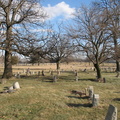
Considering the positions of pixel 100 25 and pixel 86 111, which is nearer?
pixel 86 111

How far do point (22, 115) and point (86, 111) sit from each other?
247 centimetres

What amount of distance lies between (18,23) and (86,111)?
12.0 metres

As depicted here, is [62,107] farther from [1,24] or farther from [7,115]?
[1,24]

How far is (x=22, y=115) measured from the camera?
5027 millimetres

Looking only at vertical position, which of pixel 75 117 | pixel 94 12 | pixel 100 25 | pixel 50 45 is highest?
pixel 94 12

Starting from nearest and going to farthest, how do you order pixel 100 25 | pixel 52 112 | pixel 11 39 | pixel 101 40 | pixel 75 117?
pixel 75 117 < pixel 52 112 < pixel 11 39 < pixel 100 25 < pixel 101 40

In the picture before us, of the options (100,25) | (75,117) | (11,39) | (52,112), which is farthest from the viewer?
(100,25)

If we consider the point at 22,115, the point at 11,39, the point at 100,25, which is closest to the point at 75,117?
the point at 22,115

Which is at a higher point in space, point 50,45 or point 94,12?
point 94,12

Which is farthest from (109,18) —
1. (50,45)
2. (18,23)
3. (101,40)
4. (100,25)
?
(18,23)

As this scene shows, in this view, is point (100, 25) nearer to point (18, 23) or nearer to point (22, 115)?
point (18, 23)

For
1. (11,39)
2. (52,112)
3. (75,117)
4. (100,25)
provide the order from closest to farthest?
(75,117) → (52,112) → (11,39) → (100,25)

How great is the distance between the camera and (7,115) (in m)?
5.04

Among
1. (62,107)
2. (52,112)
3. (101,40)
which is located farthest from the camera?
(101,40)
